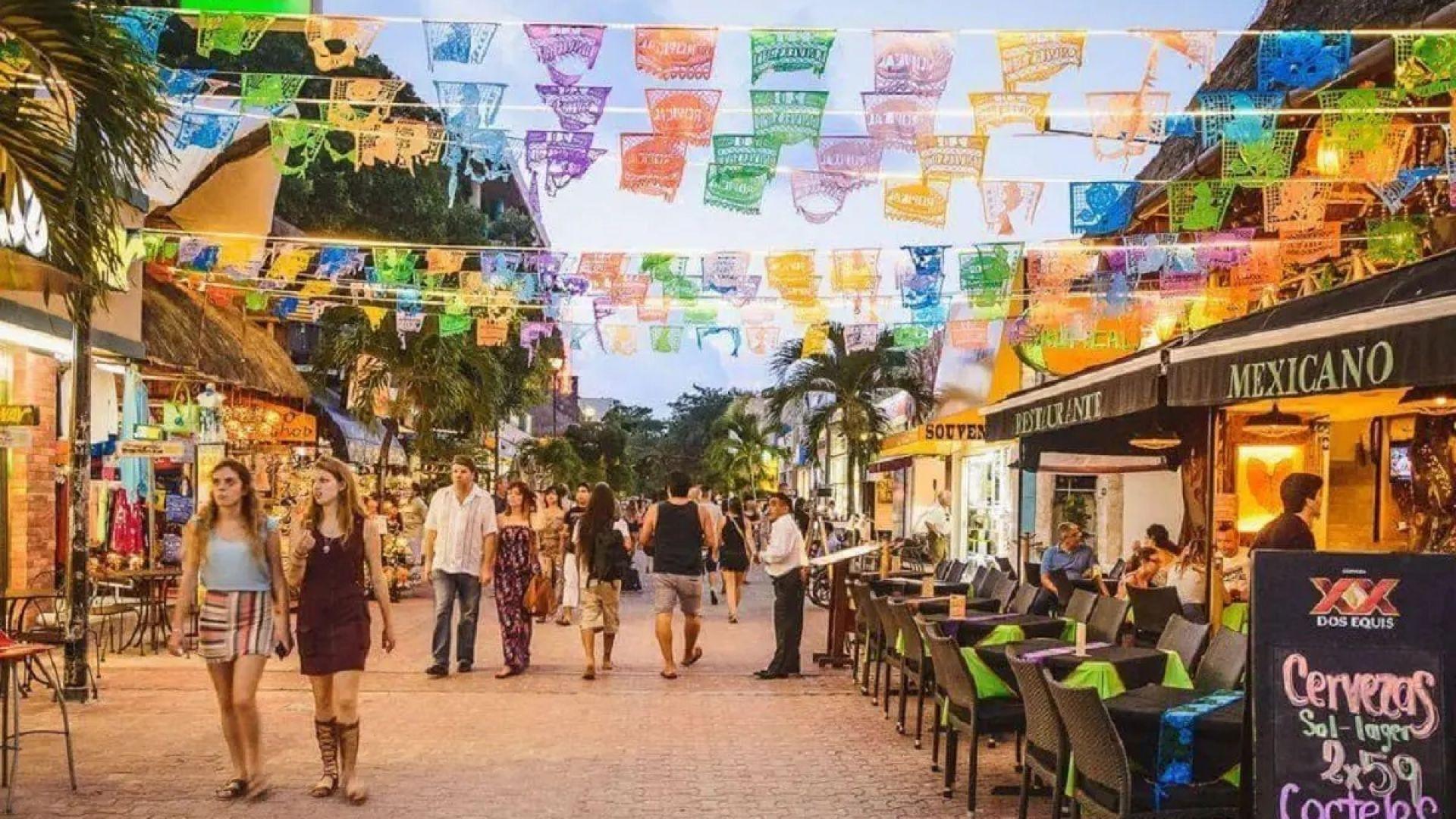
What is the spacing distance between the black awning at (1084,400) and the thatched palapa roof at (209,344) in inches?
434

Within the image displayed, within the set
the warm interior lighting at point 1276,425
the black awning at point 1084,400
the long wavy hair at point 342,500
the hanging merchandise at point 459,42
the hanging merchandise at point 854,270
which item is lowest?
the long wavy hair at point 342,500

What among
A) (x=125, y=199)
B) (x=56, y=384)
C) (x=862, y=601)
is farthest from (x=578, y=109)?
(x=56, y=384)

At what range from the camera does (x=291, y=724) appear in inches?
394

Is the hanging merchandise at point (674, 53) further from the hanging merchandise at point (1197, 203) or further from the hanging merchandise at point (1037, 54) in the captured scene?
the hanging merchandise at point (1197, 203)

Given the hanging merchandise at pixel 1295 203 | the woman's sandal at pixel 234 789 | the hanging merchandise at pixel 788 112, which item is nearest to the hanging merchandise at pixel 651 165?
the hanging merchandise at pixel 788 112

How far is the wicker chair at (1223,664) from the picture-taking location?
698 centimetres

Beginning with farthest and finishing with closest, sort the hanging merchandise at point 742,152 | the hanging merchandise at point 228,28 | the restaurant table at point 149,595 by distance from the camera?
the restaurant table at point 149,595 → the hanging merchandise at point 742,152 → the hanging merchandise at point 228,28

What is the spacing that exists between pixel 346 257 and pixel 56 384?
4434mm

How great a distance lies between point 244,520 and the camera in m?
7.64

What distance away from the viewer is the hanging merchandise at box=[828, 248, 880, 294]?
1855 cm

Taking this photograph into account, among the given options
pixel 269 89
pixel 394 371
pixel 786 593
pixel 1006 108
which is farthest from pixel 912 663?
pixel 394 371

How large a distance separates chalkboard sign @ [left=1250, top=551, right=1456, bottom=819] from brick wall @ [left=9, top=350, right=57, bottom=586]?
14.0 meters

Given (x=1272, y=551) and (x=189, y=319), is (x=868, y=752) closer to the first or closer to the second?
(x=1272, y=551)

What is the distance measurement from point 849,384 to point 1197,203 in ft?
64.4
